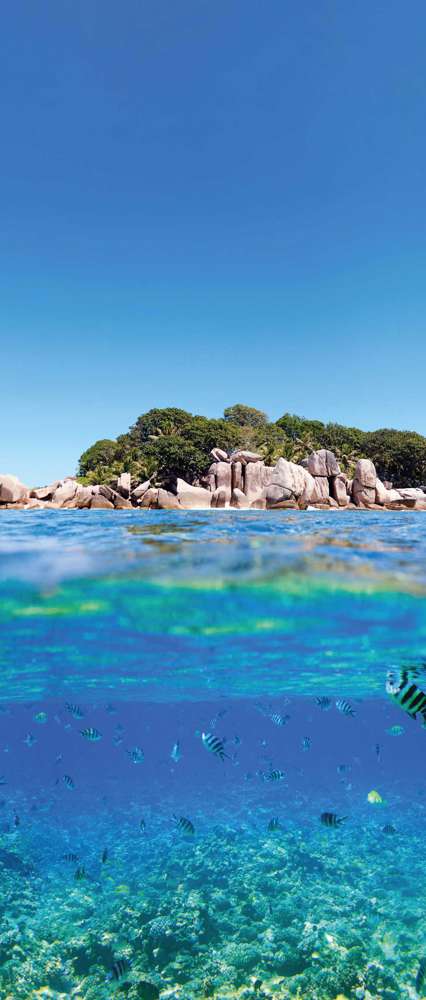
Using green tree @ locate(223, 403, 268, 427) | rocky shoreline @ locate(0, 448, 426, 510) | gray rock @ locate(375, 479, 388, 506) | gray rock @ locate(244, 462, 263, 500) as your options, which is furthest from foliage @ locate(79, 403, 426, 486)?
gray rock @ locate(375, 479, 388, 506)

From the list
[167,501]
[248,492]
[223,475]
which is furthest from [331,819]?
A: [223,475]

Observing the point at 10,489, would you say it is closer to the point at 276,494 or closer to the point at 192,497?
the point at 192,497

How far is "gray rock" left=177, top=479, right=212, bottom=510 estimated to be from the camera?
5047cm

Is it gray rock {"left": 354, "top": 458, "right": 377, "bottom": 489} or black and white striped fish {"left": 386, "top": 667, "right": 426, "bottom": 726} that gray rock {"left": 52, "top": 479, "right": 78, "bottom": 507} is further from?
black and white striped fish {"left": 386, "top": 667, "right": 426, "bottom": 726}

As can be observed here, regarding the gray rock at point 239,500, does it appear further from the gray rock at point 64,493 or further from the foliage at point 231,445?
the gray rock at point 64,493

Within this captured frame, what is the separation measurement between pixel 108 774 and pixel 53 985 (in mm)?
35621

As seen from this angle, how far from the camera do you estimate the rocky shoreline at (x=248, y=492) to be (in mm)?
51250

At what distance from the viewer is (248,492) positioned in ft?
181

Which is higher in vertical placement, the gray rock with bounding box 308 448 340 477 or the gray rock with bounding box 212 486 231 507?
the gray rock with bounding box 308 448 340 477

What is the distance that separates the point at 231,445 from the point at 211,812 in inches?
2193

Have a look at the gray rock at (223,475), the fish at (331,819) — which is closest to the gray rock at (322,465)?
the gray rock at (223,475)

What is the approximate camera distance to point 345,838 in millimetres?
12539

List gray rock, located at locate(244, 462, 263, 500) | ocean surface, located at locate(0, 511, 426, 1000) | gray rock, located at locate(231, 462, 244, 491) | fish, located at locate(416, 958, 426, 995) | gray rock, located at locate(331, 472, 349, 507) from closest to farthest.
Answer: fish, located at locate(416, 958, 426, 995) < ocean surface, located at locate(0, 511, 426, 1000) < gray rock, located at locate(244, 462, 263, 500) < gray rock, located at locate(231, 462, 244, 491) < gray rock, located at locate(331, 472, 349, 507)

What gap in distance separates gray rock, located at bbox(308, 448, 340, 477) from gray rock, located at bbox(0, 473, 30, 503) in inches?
1252
